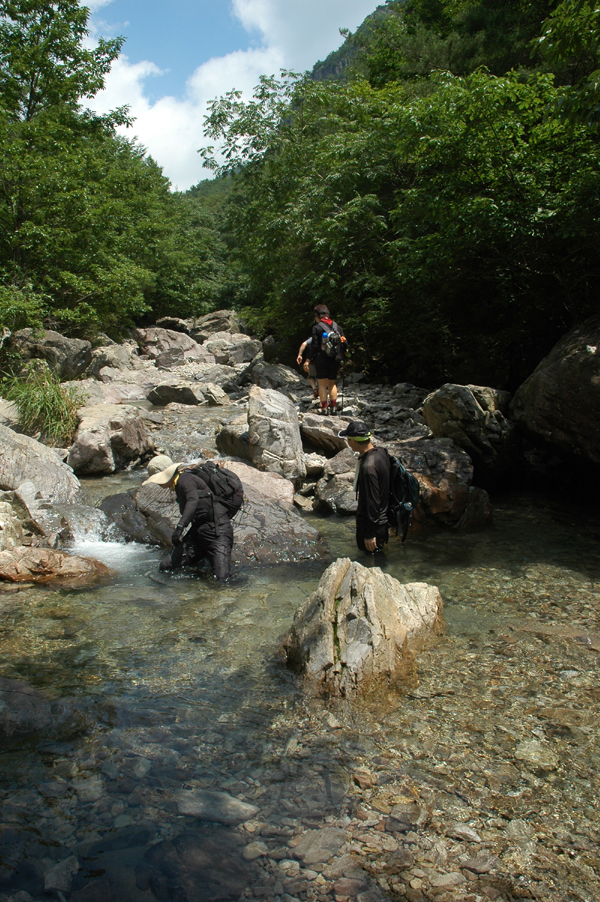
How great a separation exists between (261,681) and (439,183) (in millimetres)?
9156

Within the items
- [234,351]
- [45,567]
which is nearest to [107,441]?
[45,567]

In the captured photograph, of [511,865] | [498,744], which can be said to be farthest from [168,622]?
[511,865]

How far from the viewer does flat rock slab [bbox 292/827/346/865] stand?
260cm

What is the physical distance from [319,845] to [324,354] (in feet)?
32.3

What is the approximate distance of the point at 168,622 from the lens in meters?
5.21

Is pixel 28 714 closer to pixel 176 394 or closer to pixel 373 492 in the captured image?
pixel 373 492

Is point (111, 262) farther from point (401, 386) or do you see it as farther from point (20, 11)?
point (401, 386)

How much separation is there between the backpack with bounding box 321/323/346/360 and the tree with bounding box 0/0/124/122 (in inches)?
517

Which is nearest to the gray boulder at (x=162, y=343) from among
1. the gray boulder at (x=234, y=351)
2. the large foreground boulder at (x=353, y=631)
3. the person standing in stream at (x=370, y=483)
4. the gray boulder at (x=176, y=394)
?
the gray boulder at (x=234, y=351)

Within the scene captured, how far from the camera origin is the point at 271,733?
3525 mm

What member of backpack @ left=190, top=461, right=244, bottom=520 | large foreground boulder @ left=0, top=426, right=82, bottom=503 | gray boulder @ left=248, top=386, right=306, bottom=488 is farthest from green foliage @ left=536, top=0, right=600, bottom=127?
large foreground boulder @ left=0, top=426, right=82, bottom=503

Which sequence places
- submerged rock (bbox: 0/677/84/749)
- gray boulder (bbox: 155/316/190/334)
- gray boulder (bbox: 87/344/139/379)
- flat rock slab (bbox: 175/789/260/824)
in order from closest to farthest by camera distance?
1. flat rock slab (bbox: 175/789/260/824)
2. submerged rock (bbox: 0/677/84/749)
3. gray boulder (bbox: 87/344/139/379)
4. gray boulder (bbox: 155/316/190/334)

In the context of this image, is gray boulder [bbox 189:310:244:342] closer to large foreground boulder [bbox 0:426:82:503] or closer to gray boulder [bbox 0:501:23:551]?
large foreground boulder [bbox 0:426:82:503]

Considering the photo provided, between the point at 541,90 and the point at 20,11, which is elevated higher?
the point at 20,11
